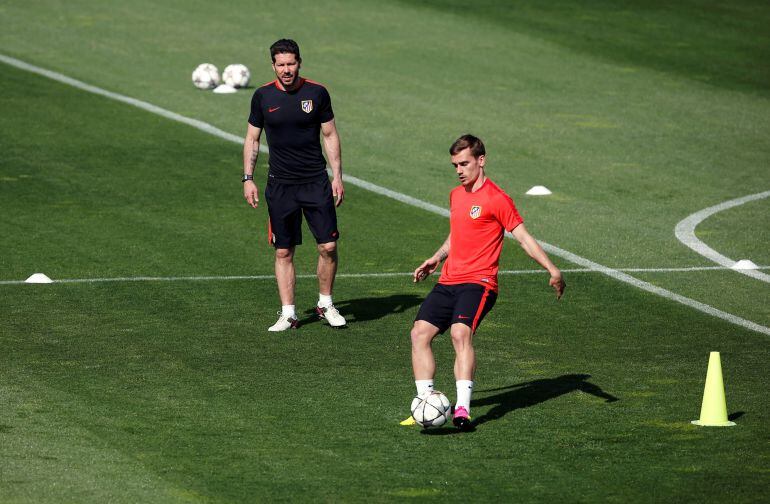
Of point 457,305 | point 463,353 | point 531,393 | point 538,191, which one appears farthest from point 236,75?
point 463,353

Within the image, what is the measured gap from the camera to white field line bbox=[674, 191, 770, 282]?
1693 cm

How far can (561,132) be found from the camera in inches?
997

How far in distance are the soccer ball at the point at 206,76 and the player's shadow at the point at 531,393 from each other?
16682mm

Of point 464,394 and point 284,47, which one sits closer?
point 464,394

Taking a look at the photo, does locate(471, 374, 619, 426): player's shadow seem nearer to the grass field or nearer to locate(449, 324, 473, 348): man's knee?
the grass field

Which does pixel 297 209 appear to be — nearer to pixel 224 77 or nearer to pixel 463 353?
pixel 463 353

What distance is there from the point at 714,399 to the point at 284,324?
4633mm

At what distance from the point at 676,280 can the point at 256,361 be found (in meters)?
5.61

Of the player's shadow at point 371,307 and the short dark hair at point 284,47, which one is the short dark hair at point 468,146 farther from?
the player's shadow at point 371,307

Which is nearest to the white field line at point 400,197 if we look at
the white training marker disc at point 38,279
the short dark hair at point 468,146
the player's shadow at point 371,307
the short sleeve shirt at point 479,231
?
the player's shadow at point 371,307

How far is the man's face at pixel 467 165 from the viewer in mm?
10633

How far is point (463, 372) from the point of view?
1050cm

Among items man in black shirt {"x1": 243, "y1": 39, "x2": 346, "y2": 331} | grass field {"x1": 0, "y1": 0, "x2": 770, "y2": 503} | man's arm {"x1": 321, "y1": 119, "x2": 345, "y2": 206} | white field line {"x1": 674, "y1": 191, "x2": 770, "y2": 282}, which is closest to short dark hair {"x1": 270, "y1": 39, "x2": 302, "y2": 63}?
man in black shirt {"x1": 243, "y1": 39, "x2": 346, "y2": 331}

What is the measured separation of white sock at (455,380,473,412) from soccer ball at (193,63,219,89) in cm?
1809
